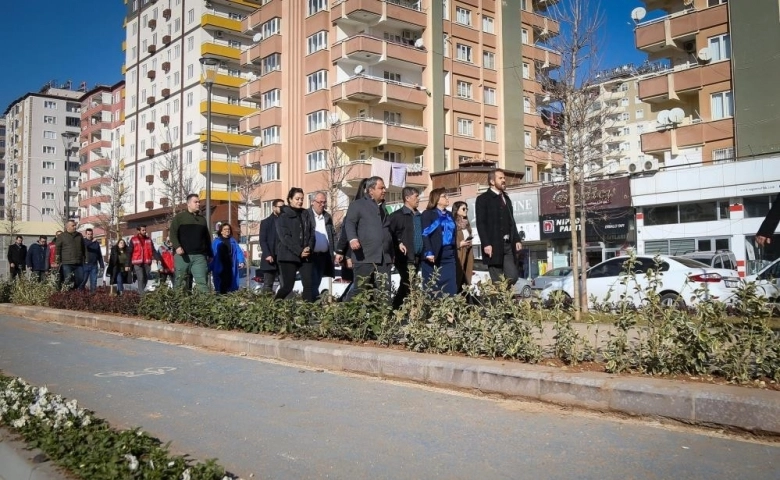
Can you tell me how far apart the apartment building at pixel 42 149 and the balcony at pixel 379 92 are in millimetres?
77907

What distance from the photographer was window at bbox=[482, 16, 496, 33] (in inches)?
2014

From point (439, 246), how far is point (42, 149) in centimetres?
11650

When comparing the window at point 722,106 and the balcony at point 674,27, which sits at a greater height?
the balcony at point 674,27

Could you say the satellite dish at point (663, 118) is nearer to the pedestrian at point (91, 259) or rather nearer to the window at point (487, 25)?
the window at point (487, 25)

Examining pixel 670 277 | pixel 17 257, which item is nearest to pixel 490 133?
pixel 670 277

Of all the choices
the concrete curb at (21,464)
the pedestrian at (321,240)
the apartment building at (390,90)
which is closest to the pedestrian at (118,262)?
the pedestrian at (321,240)

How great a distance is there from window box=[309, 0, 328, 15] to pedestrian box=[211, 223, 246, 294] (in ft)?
118

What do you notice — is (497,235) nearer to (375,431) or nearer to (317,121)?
(375,431)

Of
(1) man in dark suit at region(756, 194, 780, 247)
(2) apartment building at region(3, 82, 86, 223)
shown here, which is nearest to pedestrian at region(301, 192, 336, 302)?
(1) man in dark suit at region(756, 194, 780, 247)

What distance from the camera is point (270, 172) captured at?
4900 cm

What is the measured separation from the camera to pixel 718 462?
12.4 feet

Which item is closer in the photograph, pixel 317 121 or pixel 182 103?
pixel 317 121

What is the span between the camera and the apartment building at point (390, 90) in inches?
1726

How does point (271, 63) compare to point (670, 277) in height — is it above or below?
above
